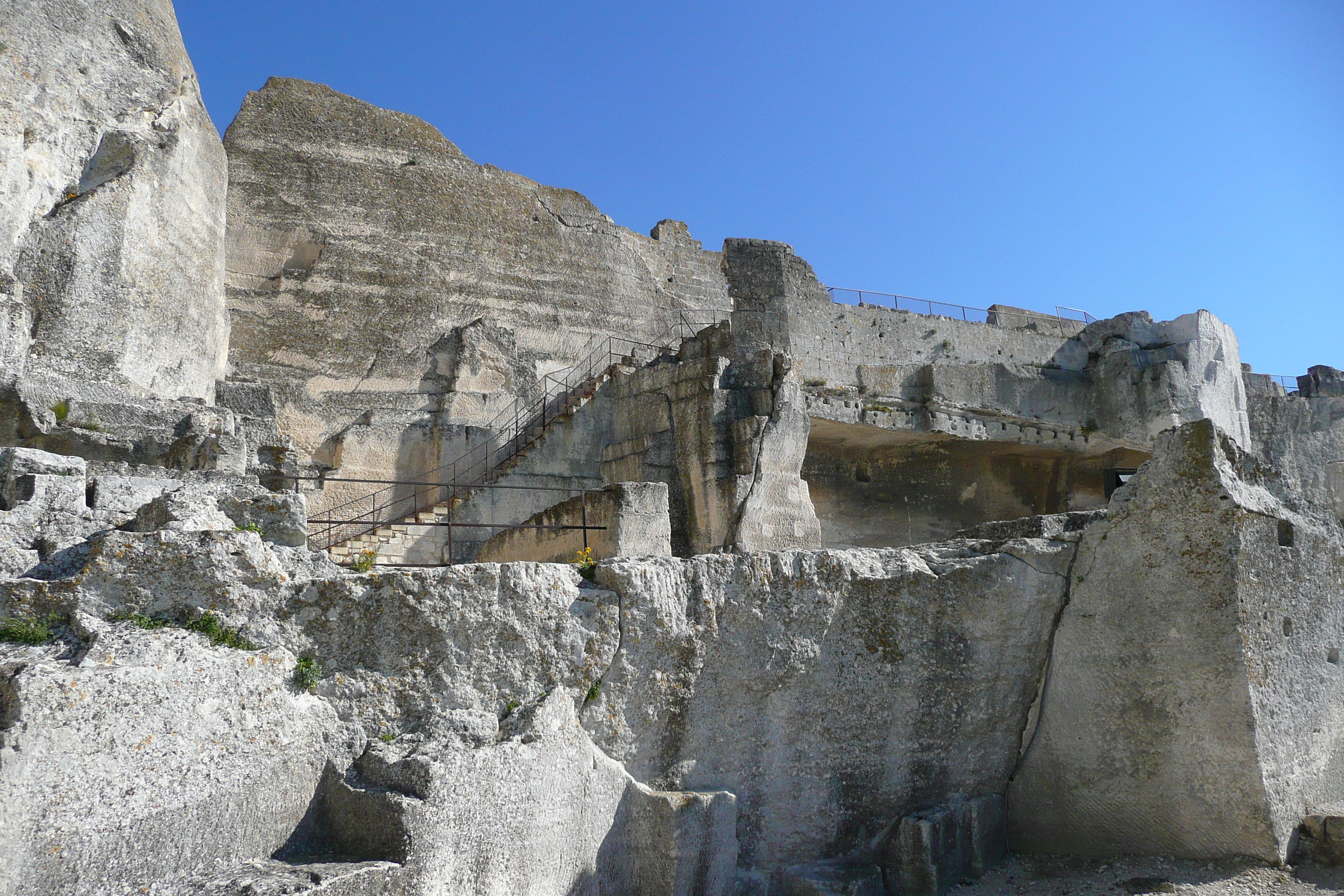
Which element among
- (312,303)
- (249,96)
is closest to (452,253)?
(312,303)

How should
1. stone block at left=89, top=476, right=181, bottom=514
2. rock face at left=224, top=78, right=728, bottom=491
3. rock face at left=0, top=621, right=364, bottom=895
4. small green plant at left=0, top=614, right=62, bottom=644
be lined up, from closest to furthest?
rock face at left=0, top=621, right=364, bottom=895, small green plant at left=0, top=614, right=62, bottom=644, stone block at left=89, top=476, right=181, bottom=514, rock face at left=224, top=78, right=728, bottom=491

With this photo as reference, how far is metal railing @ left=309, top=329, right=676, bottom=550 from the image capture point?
13.1 m

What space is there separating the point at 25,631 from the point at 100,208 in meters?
7.03

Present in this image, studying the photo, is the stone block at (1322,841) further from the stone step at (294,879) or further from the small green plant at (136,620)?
the small green plant at (136,620)

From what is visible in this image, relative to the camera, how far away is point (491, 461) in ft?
49.0

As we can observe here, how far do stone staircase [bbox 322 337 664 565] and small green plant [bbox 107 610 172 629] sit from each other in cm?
555

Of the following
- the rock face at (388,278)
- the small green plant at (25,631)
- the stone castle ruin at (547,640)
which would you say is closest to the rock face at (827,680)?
the stone castle ruin at (547,640)

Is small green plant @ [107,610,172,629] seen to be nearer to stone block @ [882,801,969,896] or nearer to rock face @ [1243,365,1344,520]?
stone block @ [882,801,969,896]

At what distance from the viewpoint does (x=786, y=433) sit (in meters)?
12.0

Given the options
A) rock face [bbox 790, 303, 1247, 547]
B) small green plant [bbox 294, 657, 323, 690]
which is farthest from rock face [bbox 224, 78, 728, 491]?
small green plant [bbox 294, 657, 323, 690]

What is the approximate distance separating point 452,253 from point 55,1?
7655mm

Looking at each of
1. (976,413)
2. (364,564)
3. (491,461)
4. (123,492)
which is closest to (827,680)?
(364,564)

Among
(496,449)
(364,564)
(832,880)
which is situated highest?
(496,449)

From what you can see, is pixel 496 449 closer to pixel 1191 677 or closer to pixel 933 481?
pixel 933 481
